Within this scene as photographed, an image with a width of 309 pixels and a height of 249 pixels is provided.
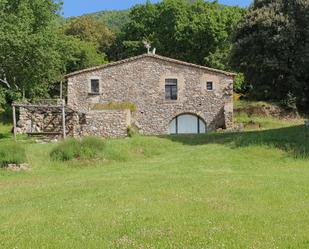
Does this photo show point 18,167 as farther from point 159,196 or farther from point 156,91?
point 156,91

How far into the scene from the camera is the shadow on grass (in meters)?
22.2

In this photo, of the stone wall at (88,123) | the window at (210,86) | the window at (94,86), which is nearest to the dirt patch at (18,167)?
the stone wall at (88,123)

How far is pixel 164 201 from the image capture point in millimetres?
11359

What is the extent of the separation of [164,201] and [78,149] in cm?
1098

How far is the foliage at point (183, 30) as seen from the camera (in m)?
54.5

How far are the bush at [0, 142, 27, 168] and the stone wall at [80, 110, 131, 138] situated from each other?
10.9m

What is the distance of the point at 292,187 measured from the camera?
43.7 feet

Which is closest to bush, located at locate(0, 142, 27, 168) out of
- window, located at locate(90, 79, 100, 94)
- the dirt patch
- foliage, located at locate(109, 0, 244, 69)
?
the dirt patch

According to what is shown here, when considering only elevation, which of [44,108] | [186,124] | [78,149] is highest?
[44,108]

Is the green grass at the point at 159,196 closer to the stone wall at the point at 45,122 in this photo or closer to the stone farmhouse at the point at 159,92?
the stone wall at the point at 45,122

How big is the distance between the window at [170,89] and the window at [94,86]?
476 cm

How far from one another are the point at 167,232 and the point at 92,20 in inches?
2434

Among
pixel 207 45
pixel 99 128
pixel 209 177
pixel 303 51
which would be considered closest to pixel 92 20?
pixel 207 45

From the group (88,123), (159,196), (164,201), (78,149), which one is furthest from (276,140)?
(164,201)
